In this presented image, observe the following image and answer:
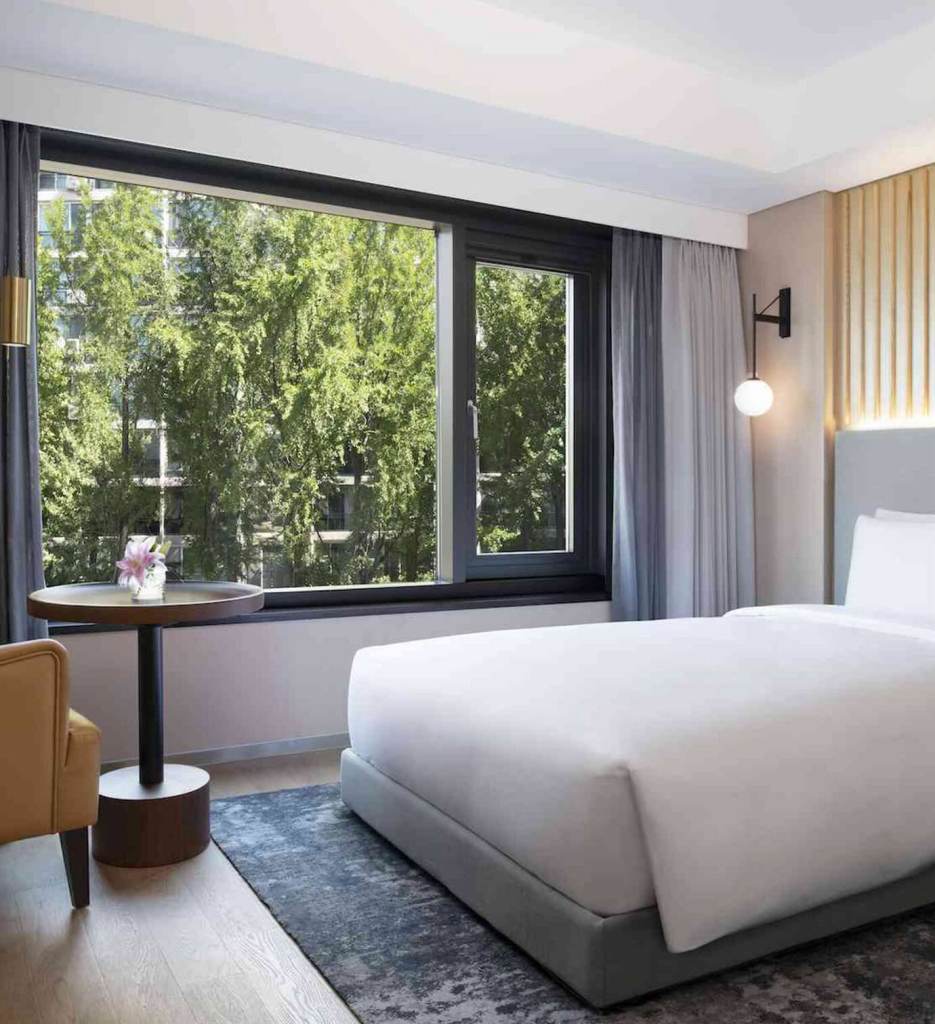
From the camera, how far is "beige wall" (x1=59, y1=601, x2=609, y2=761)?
351 cm

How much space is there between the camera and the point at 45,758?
2.30 meters

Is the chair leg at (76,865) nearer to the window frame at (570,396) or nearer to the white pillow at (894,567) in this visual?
the window frame at (570,396)

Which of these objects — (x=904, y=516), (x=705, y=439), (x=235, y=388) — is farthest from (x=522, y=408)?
(x=904, y=516)

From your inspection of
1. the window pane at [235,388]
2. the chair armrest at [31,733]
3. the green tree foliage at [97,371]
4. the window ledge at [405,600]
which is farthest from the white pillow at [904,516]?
the chair armrest at [31,733]

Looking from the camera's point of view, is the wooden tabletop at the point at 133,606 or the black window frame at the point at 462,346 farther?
the black window frame at the point at 462,346

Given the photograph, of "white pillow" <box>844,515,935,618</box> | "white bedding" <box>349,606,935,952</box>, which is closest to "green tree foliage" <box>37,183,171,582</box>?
"white bedding" <box>349,606,935,952</box>

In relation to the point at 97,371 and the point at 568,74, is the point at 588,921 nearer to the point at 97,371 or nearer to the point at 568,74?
the point at 97,371

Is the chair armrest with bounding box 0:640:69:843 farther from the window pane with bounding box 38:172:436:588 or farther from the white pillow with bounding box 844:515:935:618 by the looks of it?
the white pillow with bounding box 844:515:935:618

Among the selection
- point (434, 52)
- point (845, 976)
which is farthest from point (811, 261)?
point (845, 976)

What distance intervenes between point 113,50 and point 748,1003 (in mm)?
3108

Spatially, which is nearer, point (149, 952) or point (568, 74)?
point (149, 952)

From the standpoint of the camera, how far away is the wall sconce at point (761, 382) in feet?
14.8

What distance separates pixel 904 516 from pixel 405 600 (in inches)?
80.2

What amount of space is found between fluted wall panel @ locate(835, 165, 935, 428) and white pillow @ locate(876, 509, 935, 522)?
0.44 metres
